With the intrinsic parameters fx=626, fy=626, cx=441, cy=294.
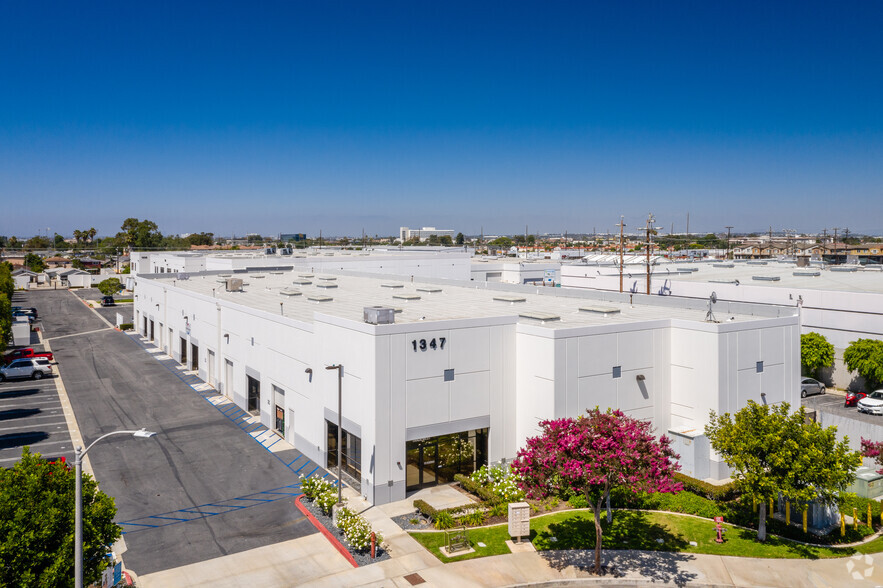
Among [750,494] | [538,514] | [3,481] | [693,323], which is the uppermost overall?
[693,323]

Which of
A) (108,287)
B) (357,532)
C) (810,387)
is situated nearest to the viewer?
(357,532)

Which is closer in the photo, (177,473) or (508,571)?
(508,571)

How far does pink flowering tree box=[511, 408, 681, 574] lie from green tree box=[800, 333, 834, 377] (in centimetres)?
2941

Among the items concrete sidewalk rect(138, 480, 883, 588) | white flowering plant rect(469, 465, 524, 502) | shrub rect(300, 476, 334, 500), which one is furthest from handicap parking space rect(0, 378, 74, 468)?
white flowering plant rect(469, 465, 524, 502)

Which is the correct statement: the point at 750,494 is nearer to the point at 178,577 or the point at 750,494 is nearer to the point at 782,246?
the point at 178,577

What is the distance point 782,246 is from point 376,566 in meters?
Result: 156

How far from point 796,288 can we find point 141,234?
16653 cm

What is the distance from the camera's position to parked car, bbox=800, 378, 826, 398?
39.9 metres

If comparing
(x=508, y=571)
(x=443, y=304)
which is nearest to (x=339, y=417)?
(x=508, y=571)

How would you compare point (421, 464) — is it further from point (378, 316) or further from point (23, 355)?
point (23, 355)

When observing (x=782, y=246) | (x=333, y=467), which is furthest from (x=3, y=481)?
(x=782, y=246)

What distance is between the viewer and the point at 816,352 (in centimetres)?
4078

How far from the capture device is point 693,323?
85.1 ft

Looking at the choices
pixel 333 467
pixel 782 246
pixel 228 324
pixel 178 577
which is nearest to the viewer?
pixel 178 577
